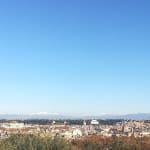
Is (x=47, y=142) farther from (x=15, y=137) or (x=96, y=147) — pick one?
(x=96, y=147)

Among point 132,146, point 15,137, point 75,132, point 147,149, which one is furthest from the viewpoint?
point 75,132

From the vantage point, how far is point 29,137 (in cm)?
6462

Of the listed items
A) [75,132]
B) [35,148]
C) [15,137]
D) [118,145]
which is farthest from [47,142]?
[75,132]

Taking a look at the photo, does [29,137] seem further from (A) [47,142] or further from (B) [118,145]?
(B) [118,145]

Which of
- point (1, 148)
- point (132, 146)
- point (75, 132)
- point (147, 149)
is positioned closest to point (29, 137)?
point (1, 148)

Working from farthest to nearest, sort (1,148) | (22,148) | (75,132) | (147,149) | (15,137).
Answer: (75,132) < (147,149) < (15,137) < (22,148) < (1,148)

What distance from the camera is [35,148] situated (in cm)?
6122

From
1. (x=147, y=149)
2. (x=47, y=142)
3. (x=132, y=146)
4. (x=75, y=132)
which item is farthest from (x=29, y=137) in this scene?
(x=75, y=132)

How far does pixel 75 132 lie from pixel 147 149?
207ft

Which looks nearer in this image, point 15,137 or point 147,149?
point 15,137

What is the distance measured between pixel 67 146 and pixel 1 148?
12645mm

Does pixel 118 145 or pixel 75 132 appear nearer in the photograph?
pixel 118 145

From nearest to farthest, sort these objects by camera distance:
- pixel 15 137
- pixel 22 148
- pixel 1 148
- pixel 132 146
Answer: pixel 1 148 → pixel 22 148 → pixel 15 137 → pixel 132 146

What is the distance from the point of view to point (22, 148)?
61031 millimetres
